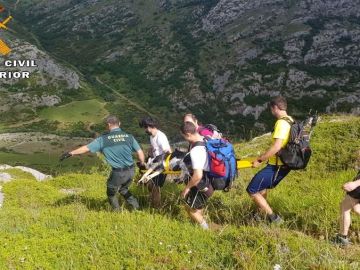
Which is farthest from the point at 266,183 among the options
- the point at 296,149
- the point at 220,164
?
the point at 220,164

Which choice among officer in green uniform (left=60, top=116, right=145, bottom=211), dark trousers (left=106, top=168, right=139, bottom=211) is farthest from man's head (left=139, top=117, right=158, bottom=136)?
dark trousers (left=106, top=168, right=139, bottom=211)

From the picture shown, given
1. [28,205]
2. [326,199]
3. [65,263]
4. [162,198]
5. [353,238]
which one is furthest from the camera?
[28,205]

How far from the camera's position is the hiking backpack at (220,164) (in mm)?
8305

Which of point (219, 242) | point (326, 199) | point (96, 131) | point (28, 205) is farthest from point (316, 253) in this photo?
point (96, 131)

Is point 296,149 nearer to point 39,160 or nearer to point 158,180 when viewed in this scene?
point 158,180

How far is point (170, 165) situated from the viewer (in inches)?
372

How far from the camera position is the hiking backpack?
830 centimetres

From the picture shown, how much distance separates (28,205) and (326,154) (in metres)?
10.7

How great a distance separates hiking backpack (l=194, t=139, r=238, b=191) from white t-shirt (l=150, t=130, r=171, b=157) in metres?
2.58

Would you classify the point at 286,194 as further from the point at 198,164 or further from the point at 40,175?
the point at 40,175

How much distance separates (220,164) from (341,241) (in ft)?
8.77

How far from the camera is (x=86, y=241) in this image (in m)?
7.67

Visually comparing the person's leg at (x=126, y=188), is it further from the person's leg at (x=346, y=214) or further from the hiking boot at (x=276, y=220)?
the person's leg at (x=346, y=214)

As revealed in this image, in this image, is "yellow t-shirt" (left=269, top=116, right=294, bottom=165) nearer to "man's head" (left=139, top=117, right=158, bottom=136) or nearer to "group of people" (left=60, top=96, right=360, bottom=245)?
"group of people" (left=60, top=96, right=360, bottom=245)
